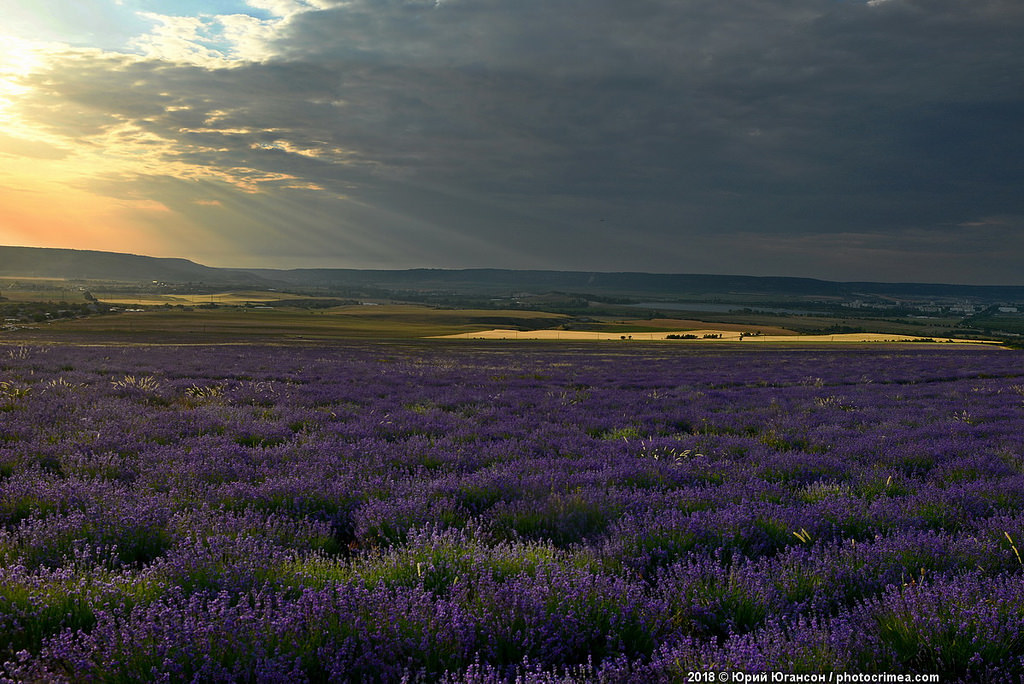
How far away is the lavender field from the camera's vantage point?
246cm

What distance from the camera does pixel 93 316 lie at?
8456cm

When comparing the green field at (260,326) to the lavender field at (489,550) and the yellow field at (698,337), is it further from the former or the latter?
the lavender field at (489,550)

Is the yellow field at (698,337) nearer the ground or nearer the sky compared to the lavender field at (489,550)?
nearer the ground

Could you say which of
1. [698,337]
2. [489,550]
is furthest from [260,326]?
Result: [489,550]

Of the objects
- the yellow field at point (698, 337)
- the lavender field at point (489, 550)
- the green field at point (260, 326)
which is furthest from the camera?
the yellow field at point (698, 337)

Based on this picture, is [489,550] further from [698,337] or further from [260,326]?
[260,326]

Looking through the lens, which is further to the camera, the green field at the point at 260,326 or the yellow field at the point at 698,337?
the yellow field at the point at 698,337

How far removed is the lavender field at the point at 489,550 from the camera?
2457 mm

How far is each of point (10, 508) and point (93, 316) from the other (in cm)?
10123

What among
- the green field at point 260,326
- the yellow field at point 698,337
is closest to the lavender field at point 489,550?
the green field at point 260,326

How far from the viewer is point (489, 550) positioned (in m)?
3.61

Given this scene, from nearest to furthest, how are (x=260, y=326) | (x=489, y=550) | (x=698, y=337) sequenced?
(x=489, y=550) → (x=260, y=326) → (x=698, y=337)

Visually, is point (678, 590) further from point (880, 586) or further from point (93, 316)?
point (93, 316)

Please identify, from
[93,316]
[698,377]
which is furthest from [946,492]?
[93,316]
